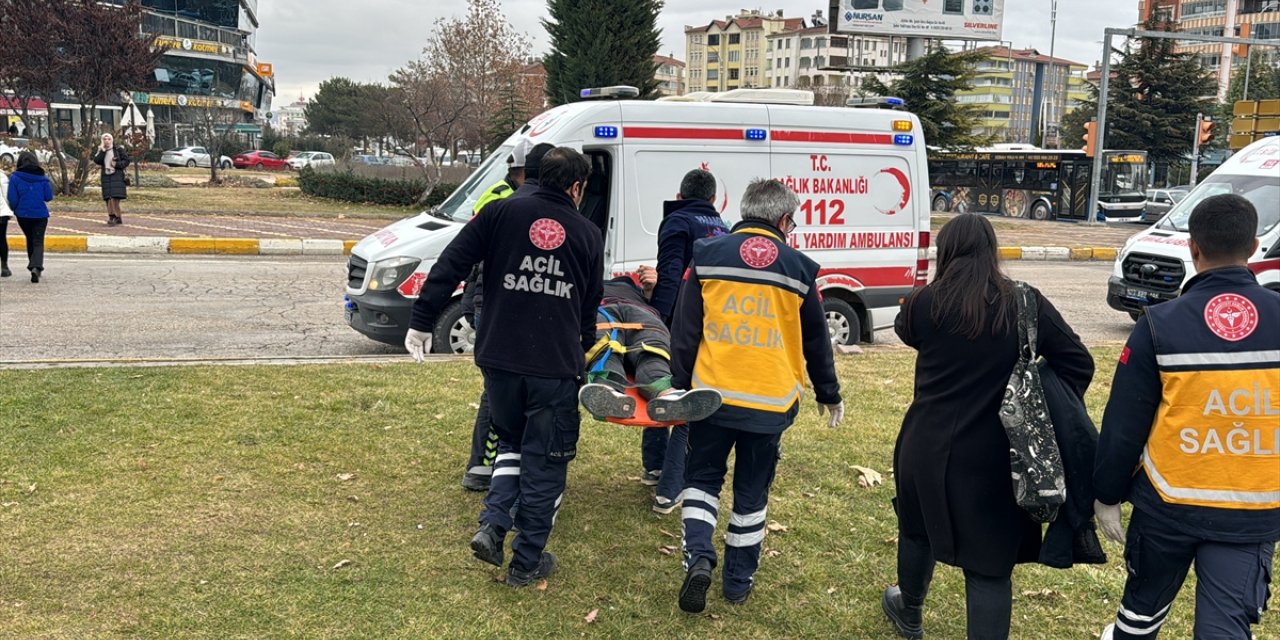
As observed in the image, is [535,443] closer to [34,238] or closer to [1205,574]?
[1205,574]

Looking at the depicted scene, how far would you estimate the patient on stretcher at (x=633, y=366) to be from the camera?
400 centimetres

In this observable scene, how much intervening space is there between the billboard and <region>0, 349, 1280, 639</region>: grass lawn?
30944 mm

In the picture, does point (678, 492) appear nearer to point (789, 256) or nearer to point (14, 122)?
point (789, 256)

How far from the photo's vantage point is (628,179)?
27.8 ft

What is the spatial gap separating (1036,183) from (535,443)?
35451mm

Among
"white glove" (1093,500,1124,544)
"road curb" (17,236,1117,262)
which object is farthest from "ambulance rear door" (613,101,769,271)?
"road curb" (17,236,1117,262)

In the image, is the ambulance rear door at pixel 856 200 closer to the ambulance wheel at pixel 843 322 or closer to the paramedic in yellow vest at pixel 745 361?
the ambulance wheel at pixel 843 322

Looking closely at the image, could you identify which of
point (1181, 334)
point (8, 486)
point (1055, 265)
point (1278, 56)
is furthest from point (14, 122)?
point (1278, 56)

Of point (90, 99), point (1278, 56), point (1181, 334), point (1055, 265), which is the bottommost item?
point (1055, 265)

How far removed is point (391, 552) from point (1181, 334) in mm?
3385

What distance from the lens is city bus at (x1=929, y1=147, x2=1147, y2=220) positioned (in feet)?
116

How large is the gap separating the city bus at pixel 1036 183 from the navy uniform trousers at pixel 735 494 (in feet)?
109

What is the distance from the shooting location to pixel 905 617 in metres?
4.00

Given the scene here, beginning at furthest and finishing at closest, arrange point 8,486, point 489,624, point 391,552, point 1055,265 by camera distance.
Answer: point 1055,265, point 8,486, point 391,552, point 489,624
